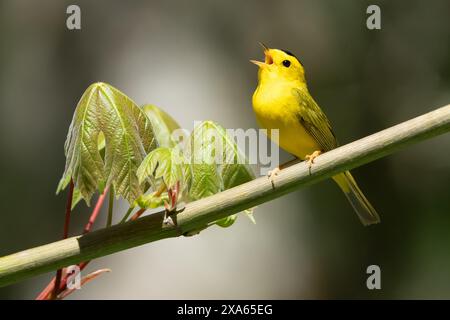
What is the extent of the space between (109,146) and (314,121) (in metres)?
1.21

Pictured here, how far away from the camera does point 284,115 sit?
2.03 meters

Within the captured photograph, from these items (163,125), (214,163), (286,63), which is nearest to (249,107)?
(286,63)

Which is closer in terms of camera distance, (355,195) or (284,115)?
(284,115)

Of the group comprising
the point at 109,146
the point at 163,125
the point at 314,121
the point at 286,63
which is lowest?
the point at 109,146

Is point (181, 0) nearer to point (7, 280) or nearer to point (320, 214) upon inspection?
point (320, 214)

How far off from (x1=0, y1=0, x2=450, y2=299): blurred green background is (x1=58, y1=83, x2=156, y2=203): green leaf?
1819 millimetres

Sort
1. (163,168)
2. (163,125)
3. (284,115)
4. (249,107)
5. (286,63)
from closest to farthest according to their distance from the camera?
1. (163,168)
2. (163,125)
3. (284,115)
4. (286,63)
5. (249,107)

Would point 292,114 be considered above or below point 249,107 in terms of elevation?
below

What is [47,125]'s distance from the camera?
311 centimetres

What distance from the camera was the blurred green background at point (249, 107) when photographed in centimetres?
303

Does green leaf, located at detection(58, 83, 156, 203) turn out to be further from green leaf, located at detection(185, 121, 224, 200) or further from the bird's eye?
the bird's eye

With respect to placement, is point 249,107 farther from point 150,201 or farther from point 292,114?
point 150,201

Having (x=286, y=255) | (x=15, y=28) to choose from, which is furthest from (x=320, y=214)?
(x=15, y=28)

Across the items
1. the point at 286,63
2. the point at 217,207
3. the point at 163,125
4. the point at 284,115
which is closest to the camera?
the point at 217,207
